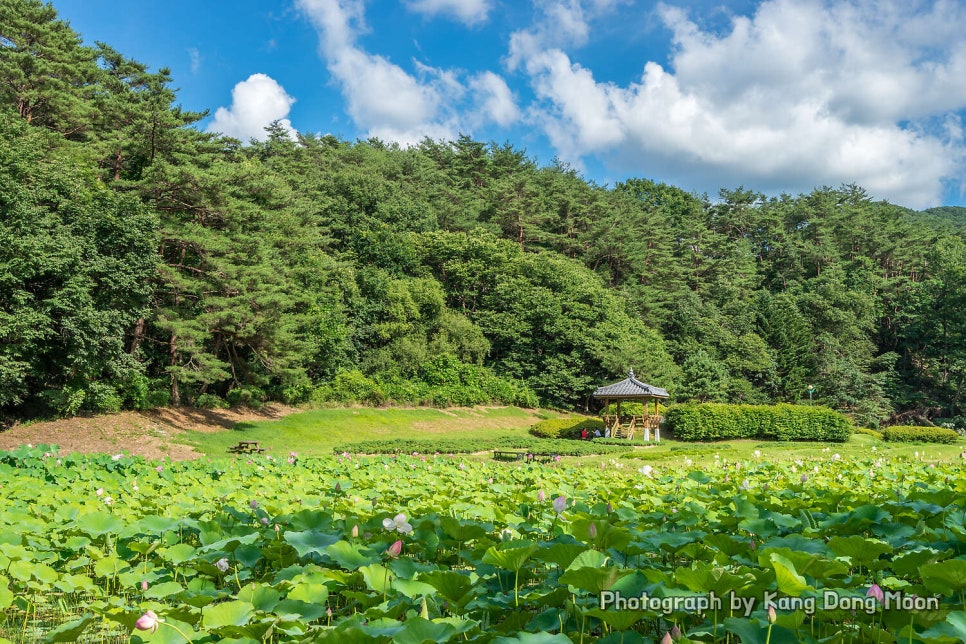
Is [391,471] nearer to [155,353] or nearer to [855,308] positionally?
[155,353]

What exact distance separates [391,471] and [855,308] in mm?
42745

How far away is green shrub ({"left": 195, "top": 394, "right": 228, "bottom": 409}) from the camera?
79.8 ft

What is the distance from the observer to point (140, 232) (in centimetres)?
1962

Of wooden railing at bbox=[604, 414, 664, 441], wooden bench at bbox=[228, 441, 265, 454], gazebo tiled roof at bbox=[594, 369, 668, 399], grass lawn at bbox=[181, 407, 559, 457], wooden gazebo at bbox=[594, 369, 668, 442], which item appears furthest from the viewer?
wooden railing at bbox=[604, 414, 664, 441]

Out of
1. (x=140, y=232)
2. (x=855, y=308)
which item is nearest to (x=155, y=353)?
(x=140, y=232)

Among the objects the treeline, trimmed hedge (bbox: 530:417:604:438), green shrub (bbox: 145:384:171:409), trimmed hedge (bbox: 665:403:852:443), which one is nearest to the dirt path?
green shrub (bbox: 145:384:171:409)

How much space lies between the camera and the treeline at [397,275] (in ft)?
62.2

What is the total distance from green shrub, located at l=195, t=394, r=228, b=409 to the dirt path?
209 cm

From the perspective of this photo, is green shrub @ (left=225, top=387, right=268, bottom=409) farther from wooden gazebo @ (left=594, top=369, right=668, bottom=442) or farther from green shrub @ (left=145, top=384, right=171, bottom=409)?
wooden gazebo @ (left=594, top=369, right=668, bottom=442)

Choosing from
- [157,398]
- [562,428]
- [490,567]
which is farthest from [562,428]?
[490,567]

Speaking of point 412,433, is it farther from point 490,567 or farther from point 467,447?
point 490,567

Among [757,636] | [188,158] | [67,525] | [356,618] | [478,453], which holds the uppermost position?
[188,158]

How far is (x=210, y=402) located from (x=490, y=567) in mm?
24472


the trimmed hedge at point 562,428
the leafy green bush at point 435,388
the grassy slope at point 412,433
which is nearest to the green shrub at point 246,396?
the grassy slope at point 412,433
